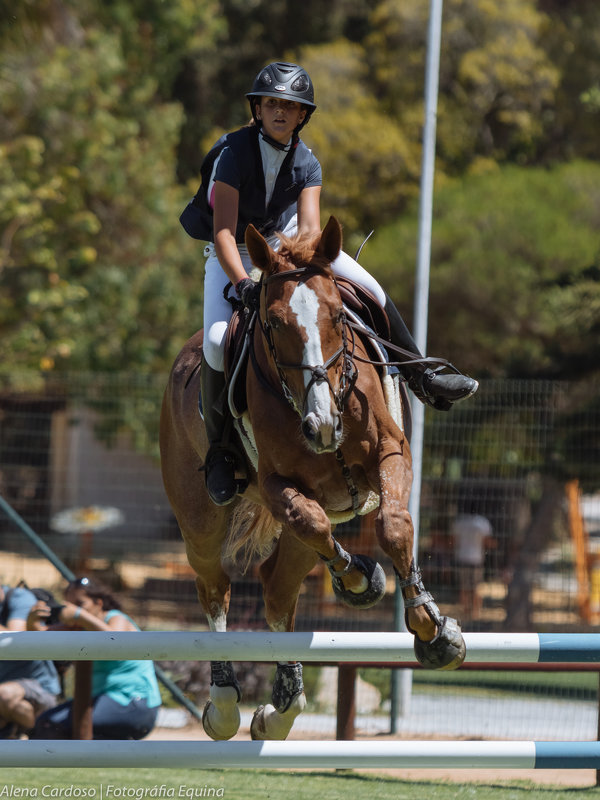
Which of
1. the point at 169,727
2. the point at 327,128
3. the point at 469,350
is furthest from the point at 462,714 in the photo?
the point at 327,128

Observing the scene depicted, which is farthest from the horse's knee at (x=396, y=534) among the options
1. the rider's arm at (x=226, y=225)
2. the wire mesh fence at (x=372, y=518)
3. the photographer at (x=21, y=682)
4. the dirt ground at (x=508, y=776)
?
the wire mesh fence at (x=372, y=518)

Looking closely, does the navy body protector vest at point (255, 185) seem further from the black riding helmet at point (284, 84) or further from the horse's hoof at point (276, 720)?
the horse's hoof at point (276, 720)

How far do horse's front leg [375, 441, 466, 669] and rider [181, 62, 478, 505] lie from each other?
964 mm

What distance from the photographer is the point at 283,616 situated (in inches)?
226

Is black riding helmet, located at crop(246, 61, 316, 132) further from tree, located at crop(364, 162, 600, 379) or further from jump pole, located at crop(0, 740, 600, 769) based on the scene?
tree, located at crop(364, 162, 600, 379)

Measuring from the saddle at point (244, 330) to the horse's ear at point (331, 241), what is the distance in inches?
18.4

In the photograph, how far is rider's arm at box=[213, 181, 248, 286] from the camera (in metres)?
5.13

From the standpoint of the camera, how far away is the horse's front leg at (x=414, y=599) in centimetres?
430

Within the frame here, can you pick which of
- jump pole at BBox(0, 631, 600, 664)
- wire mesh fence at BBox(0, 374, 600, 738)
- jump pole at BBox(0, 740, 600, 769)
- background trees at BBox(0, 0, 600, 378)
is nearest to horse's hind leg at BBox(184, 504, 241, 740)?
jump pole at BBox(0, 740, 600, 769)

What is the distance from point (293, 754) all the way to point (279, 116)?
2938mm

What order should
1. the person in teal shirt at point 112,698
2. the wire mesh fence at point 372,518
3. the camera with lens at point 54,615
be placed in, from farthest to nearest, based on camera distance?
the wire mesh fence at point 372,518 → the camera with lens at point 54,615 → the person in teal shirt at point 112,698

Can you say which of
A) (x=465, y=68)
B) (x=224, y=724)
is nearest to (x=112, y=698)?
(x=224, y=724)

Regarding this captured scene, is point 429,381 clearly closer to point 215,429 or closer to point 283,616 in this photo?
point 215,429

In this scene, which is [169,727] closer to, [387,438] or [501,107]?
[387,438]
